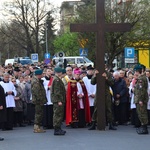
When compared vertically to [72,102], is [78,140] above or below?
below

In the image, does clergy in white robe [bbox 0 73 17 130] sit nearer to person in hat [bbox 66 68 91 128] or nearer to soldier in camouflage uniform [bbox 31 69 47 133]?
soldier in camouflage uniform [bbox 31 69 47 133]

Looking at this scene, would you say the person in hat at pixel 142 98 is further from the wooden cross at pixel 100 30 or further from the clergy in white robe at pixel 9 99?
the clergy in white robe at pixel 9 99

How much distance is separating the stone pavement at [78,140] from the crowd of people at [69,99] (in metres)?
0.38

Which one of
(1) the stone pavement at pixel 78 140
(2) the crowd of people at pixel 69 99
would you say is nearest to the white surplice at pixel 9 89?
(2) the crowd of people at pixel 69 99

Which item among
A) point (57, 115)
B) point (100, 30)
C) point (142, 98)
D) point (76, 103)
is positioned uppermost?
point (100, 30)

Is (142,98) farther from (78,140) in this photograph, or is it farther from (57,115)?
(57,115)

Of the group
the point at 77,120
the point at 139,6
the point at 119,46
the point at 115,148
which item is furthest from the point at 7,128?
the point at 139,6

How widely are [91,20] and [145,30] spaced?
4015 millimetres

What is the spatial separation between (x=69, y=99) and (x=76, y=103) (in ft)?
0.87

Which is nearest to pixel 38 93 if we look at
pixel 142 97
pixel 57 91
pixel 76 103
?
→ pixel 57 91

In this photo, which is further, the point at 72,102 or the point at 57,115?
the point at 72,102

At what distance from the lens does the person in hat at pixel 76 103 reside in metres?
14.5

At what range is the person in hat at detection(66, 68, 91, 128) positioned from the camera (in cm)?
1449

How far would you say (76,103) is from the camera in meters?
14.6
